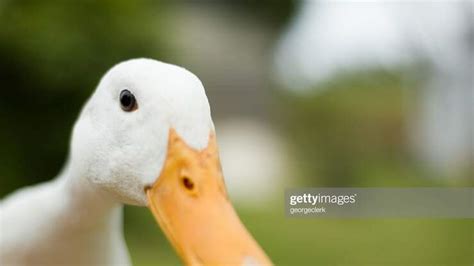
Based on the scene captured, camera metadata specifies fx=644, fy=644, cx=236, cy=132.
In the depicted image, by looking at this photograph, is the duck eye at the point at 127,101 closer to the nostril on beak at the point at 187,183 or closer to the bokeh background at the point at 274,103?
the nostril on beak at the point at 187,183

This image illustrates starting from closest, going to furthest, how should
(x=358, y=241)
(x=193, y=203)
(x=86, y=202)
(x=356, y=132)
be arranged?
(x=193, y=203) → (x=86, y=202) → (x=358, y=241) → (x=356, y=132)

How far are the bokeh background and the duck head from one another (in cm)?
94

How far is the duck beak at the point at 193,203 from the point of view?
526mm

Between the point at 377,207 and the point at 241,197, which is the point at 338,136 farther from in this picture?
the point at 377,207

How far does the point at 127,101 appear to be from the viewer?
0.60 metres

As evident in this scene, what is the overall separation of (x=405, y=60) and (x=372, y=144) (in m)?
0.27

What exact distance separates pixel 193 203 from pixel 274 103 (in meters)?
1.31

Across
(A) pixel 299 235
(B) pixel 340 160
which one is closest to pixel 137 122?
(A) pixel 299 235

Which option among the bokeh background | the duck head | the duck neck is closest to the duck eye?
the duck head

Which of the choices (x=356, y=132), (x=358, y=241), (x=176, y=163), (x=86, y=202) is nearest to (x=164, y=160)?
(x=176, y=163)

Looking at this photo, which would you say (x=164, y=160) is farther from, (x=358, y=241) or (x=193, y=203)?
(x=358, y=241)

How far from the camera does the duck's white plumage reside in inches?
22.0

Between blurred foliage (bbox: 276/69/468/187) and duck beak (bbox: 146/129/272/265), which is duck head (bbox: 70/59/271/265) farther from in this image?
blurred foliage (bbox: 276/69/468/187)

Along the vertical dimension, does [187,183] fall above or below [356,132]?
above
